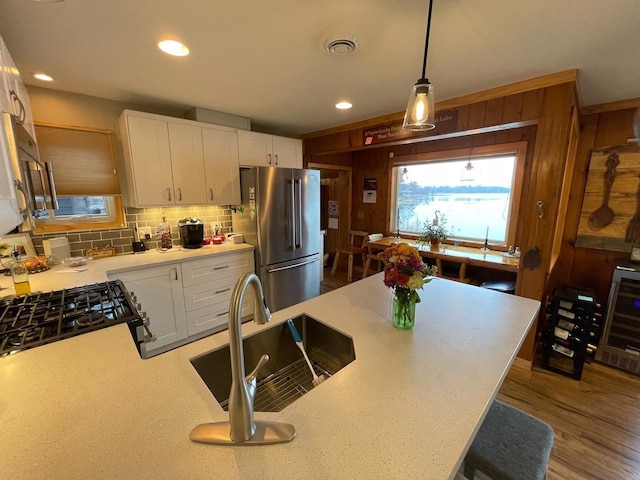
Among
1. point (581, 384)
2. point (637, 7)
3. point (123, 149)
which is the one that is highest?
point (637, 7)

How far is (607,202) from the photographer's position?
2.55 metres

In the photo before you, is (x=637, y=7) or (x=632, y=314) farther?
(x=632, y=314)

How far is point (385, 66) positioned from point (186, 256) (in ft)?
7.47

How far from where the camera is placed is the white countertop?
1.96 ft

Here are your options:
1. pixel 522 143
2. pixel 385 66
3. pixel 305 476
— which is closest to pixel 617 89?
pixel 522 143

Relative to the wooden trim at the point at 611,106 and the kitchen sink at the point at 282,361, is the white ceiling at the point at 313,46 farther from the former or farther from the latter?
the kitchen sink at the point at 282,361

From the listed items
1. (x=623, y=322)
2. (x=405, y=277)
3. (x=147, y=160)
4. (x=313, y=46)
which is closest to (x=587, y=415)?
(x=623, y=322)

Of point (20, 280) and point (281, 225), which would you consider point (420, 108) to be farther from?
point (20, 280)

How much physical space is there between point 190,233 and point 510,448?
9.29 feet

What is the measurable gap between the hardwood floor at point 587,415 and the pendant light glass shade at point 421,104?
80.0 inches

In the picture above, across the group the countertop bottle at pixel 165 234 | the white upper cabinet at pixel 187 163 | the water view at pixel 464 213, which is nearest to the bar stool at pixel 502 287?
the water view at pixel 464 213

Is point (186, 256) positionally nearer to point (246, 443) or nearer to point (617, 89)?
point (246, 443)

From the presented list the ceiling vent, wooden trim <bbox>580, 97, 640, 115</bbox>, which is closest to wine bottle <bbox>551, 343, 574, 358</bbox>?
wooden trim <bbox>580, 97, 640, 115</bbox>

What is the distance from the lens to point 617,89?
213 cm
